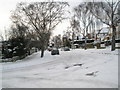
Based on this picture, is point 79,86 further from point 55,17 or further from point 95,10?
point 95,10

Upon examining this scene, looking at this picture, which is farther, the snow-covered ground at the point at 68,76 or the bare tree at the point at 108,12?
the bare tree at the point at 108,12

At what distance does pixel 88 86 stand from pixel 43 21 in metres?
28.2

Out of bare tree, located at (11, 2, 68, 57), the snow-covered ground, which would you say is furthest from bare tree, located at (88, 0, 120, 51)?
the snow-covered ground

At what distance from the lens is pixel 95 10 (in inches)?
1671

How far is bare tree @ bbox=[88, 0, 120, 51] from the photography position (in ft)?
128

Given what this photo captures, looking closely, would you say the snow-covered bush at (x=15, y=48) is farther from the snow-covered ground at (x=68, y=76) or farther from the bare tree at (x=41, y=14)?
the snow-covered ground at (x=68, y=76)

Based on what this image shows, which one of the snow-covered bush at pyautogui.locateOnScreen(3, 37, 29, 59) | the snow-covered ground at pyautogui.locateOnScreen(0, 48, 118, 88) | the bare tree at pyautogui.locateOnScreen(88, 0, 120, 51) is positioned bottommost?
the snow-covered ground at pyautogui.locateOnScreen(0, 48, 118, 88)

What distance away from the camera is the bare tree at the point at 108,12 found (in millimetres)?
39062

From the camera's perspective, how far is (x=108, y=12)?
133ft

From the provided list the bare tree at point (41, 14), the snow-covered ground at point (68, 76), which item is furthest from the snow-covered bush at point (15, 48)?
the snow-covered ground at point (68, 76)

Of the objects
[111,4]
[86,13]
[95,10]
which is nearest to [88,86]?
[111,4]

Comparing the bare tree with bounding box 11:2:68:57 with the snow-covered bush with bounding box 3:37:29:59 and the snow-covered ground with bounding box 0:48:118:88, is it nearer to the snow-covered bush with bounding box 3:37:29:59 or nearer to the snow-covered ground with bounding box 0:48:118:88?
the snow-covered bush with bounding box 3:37:29:59

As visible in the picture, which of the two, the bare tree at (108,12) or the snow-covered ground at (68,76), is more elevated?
the bare tree at (108,12)

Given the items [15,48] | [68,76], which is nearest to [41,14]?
[15,48]
